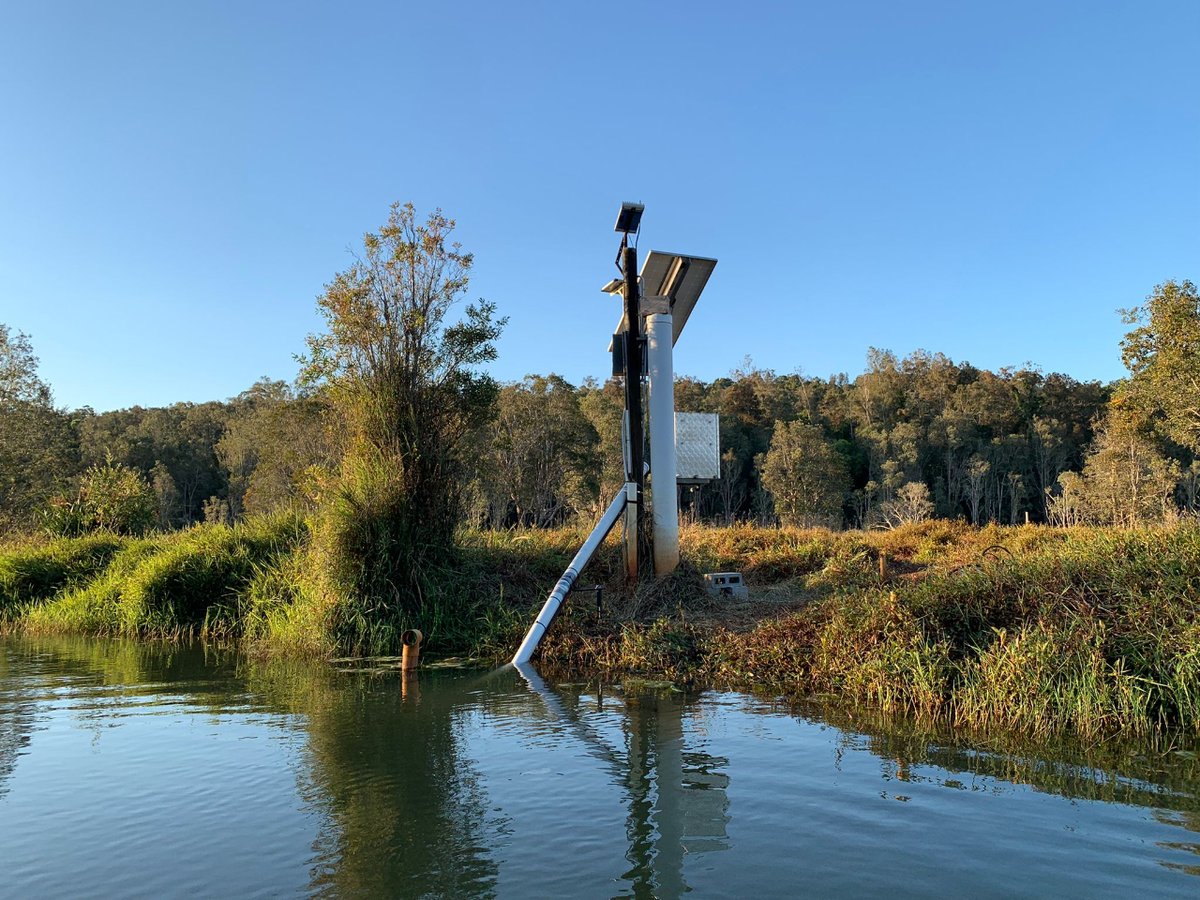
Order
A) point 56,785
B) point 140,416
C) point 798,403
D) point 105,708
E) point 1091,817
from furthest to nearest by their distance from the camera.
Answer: point 140,416
point 798,403
point 105,708
point 56,785
point 1091,817

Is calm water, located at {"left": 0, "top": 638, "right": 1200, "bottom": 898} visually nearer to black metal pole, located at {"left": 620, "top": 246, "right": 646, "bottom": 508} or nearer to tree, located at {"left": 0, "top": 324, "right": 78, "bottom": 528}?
black metal pole, located at {"left": 620, "top": 246, "right": 646, "bottom": 508}

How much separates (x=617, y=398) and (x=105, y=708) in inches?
1966

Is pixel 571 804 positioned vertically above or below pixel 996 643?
below

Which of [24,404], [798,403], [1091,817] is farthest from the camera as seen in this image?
[798,403]

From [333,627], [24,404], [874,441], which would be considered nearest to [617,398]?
[874,441]

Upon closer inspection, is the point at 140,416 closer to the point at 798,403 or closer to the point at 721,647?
the point at 798,403

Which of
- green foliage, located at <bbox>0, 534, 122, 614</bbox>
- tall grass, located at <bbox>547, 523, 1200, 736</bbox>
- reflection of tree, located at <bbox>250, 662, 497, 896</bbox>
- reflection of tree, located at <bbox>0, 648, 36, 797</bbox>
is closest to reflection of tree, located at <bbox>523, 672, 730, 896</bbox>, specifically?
reflection of tree, located at <bbox>250, 662, 497, 896</bbox>

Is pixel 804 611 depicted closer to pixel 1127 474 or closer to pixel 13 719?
pixel 13 719

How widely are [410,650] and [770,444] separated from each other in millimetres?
52212

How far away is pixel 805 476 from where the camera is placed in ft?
164

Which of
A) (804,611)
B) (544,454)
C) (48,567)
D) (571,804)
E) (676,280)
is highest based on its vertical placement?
(544,454)

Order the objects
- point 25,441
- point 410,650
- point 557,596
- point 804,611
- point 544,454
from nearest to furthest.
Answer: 1. point 804,611
2. point 410,650
3. point 557,596
4. point 25,441
5. point 544,454

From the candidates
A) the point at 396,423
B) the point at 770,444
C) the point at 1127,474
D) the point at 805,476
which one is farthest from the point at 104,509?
the point at 770,444

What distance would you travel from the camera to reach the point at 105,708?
8055mm
